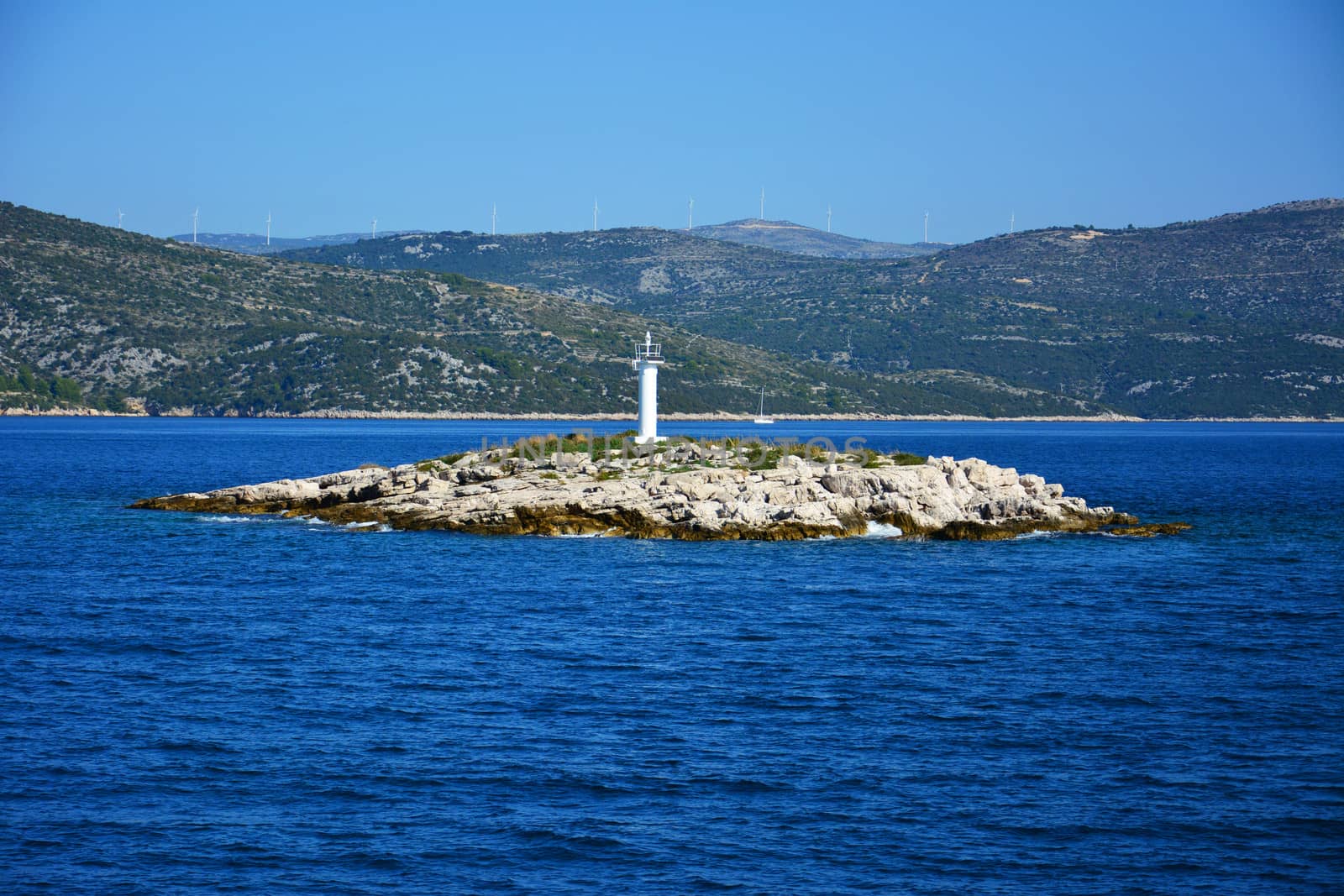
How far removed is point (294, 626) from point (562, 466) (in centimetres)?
2643

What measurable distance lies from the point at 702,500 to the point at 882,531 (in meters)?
6.65

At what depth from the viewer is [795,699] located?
2509 cm

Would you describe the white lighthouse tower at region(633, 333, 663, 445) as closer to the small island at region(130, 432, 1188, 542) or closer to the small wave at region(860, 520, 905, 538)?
the small island at region(130, 432, 1188, 542)

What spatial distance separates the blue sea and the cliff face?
3.05 metres

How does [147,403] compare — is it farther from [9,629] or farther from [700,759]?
[700,759]

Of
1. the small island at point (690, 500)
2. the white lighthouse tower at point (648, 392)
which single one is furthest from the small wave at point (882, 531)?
the white lighthouse tower at point (648, 392)

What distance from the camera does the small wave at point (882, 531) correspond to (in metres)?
50.9

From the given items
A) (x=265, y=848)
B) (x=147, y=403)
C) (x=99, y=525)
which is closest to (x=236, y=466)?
(x=99, y=525)

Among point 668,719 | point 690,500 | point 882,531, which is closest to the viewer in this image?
point 668,719

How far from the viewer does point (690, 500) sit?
167 feet

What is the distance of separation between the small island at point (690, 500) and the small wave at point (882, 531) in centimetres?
7

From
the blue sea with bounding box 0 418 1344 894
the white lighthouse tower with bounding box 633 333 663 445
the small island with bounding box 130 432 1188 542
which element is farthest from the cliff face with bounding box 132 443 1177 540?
the white lighthouse tower with bounding box 633 333 663 445

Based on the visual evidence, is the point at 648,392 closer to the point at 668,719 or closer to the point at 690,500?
the point at 690,500

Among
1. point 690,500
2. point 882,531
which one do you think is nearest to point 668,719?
point 690,500
